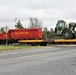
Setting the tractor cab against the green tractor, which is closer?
the green tractor

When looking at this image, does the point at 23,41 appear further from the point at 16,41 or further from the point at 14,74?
the point at 14,74

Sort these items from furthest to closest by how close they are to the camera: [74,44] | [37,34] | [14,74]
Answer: [37,34] → [74,44] → [14,74]

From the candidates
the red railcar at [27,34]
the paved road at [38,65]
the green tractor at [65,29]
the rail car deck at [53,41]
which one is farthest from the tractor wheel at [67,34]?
the paved road at [38,65]

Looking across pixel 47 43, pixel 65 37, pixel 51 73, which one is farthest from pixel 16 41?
pixel 51 73

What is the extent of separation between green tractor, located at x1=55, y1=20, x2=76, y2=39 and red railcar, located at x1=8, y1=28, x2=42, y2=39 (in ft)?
21.2

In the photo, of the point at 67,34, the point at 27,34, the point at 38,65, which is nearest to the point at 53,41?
the point at 67,34

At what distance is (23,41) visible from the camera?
48.7m

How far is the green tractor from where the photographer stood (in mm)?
43438

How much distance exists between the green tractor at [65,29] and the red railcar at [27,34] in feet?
21.2

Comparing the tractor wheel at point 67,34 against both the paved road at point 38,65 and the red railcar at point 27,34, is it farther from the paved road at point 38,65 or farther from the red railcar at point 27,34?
the paved road at point 38,65

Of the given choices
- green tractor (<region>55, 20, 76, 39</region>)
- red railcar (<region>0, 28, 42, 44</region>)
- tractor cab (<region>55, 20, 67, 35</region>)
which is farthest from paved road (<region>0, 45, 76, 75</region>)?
red railcar (<region>0, 28, 42, 44</region>)

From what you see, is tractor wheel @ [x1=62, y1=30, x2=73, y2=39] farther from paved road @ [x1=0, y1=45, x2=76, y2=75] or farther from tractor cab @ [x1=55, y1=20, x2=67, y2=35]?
paved road @ [x1=0, y1=45, x2=76, y2=75]

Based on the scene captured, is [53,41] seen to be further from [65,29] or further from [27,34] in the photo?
[27,34]

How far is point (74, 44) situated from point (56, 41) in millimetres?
2589
